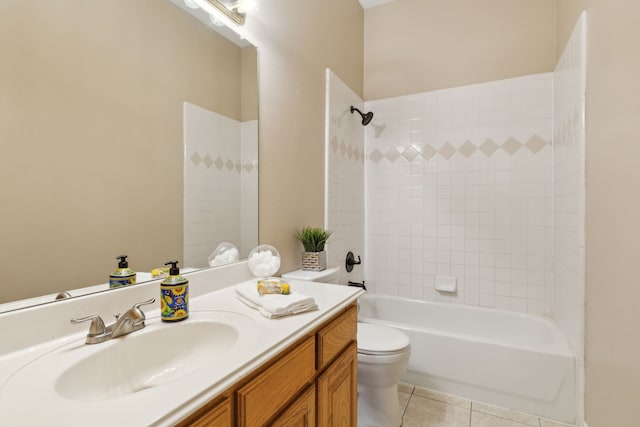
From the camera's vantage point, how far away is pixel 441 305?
2.63 m

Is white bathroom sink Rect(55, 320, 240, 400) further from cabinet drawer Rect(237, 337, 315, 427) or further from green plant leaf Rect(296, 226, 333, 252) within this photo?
green plant leaf Rect(296, 226, 333, 252)

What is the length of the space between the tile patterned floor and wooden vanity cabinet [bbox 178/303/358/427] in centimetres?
78

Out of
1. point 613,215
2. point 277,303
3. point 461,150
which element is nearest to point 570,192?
point 613,215

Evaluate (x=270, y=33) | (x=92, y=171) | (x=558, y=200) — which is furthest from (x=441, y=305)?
(x=92, y=171)

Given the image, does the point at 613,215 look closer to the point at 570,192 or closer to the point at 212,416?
the point at 570,192

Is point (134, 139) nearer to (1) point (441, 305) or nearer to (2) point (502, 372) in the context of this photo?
(2) point (502, 372)

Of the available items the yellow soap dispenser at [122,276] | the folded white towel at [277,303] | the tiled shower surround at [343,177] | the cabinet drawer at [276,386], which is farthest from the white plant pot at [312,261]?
the yellow soap dispenser at [122,276]

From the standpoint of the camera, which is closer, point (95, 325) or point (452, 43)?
point (95, 325)

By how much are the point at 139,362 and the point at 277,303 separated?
40cm

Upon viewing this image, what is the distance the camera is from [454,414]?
1.86m

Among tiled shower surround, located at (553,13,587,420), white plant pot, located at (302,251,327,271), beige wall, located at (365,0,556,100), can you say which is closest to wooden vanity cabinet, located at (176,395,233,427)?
white plant pot, located at (302,251,327,271)

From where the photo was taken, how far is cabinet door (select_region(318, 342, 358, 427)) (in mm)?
1042

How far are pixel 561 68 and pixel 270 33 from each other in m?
1.93

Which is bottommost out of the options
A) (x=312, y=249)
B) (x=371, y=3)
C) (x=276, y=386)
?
(x=276, y=386)
